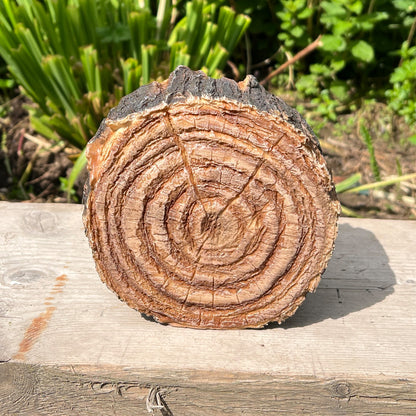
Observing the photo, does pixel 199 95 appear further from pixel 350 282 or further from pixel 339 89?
pixel 339 89

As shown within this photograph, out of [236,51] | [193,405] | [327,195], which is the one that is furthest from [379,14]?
[193,405]

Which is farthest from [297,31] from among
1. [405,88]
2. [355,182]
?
[355,182]

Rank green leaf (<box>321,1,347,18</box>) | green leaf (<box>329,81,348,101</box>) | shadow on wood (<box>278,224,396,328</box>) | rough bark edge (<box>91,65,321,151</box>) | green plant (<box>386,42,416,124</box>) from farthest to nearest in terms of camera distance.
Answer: green leaf (<box>329,81,348,101</box>) < green plant (<box>386,42,416,124</box>) < green leaf (<box>321,1,347,18</box>) < shadow on wood (<box>278,224,396,328</box>) < rough bark edge (<box>91,65,321,151</box>)

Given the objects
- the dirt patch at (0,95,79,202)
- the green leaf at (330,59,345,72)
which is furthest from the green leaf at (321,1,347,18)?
the dirt patch at (0,95,79,202)

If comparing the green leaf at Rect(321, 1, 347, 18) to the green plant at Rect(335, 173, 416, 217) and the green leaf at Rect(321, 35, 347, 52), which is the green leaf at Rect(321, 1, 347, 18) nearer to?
the green leaf at Rect(321, 35, 347, 52)

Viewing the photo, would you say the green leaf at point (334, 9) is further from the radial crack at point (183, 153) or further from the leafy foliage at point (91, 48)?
the radial crack at point (183, 153)

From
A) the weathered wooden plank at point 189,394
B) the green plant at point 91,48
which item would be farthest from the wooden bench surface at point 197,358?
the green plant at point 91,48
